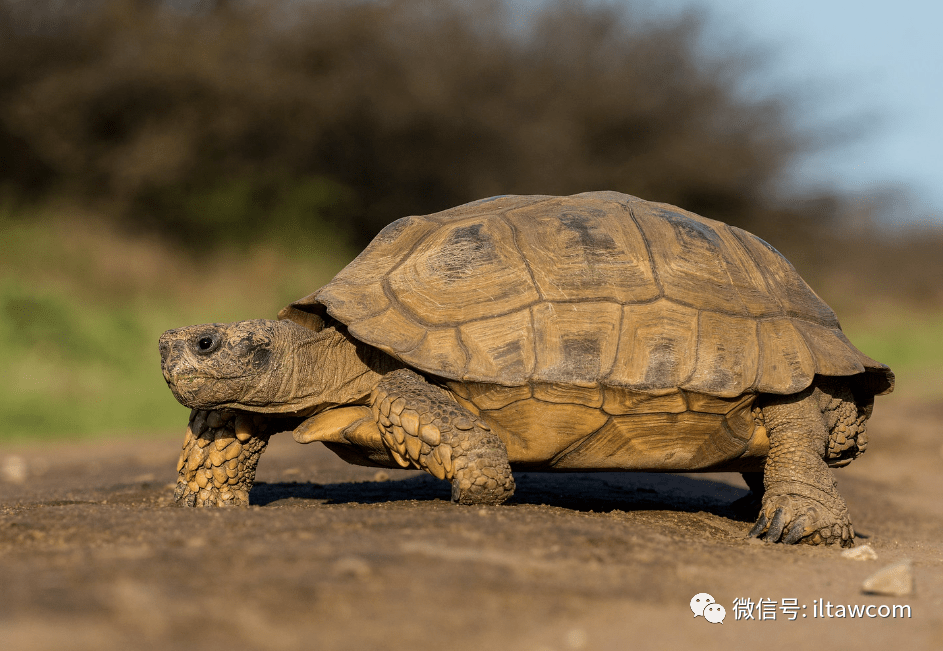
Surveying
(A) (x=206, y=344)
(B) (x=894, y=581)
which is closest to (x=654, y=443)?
(B) (x=894, y=581)

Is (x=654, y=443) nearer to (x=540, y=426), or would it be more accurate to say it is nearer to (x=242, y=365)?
(x=540, y=426)

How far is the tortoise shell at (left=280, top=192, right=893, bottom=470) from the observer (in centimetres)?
368

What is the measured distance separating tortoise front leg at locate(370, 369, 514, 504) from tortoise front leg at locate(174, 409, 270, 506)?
1.11 metres

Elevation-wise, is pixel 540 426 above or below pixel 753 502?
above

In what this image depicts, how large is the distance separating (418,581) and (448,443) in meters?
1.46

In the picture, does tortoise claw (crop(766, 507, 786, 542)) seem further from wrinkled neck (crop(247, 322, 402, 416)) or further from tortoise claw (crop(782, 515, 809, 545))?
wrinkled neck (crop(247, 322, 402, 416))

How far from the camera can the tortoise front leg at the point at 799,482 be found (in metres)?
3.90

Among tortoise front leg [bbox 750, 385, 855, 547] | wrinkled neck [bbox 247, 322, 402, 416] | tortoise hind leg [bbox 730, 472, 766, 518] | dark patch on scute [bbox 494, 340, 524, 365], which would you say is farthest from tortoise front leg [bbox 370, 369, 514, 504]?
tortoise hind leg [bbox 730, 472, 766, 518]

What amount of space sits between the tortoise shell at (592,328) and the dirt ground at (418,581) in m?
0.45

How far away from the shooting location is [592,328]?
12.2 feet

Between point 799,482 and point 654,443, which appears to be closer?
point 654,443

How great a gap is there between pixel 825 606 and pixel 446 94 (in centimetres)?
1946

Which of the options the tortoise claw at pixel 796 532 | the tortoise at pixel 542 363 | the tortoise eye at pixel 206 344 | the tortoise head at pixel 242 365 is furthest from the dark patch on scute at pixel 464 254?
the tortoise claw at pixel 796 532

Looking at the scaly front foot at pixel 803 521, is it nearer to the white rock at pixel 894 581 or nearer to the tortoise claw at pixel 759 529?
the tortoise claw at pixel 759 529
